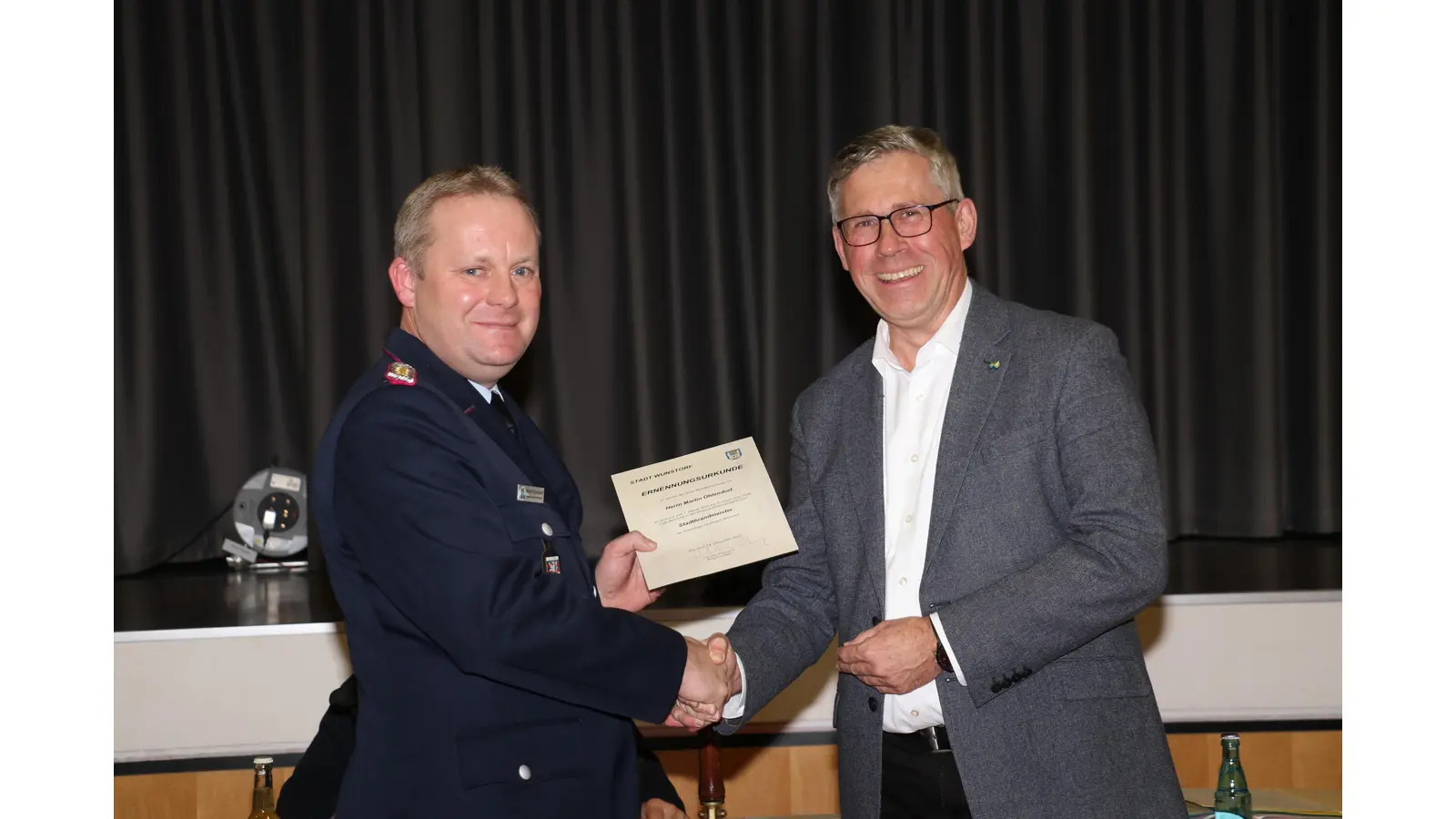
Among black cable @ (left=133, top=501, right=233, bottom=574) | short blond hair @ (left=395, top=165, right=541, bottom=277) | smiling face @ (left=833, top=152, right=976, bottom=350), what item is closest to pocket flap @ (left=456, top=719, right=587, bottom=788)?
short blond hair @ (left=395, top=165, right=541, bottom=277)

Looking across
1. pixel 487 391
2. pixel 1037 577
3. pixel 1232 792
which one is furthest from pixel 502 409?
pixel 1232 792

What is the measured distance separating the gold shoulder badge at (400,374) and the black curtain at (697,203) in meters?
3.46

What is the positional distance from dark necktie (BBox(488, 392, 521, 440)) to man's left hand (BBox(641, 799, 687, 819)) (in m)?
0.65

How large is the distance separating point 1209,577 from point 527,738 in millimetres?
2963

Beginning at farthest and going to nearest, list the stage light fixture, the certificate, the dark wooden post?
the stage light fixture
the dark wooden post
the certificate

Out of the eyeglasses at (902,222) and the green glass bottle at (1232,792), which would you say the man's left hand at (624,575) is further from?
the green glass bottle at (1232,792)

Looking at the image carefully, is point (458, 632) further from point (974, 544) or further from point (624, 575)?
point (974, 544)

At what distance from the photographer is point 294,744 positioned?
3285mm

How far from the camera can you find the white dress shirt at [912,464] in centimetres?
190

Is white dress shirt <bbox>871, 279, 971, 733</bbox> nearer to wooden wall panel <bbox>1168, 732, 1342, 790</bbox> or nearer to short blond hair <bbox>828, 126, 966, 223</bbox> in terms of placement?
short blond hair <bbox>828, 126, 966, 223</bbox>

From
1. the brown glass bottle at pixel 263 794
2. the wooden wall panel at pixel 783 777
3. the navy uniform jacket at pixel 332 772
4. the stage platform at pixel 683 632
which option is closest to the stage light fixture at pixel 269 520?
the stage platform at pixel 683 632

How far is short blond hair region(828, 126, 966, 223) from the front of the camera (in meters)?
2.03

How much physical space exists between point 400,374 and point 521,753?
0.59 metres

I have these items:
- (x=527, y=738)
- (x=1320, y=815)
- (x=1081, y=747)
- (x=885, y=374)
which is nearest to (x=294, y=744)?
(x=527, y=738)
